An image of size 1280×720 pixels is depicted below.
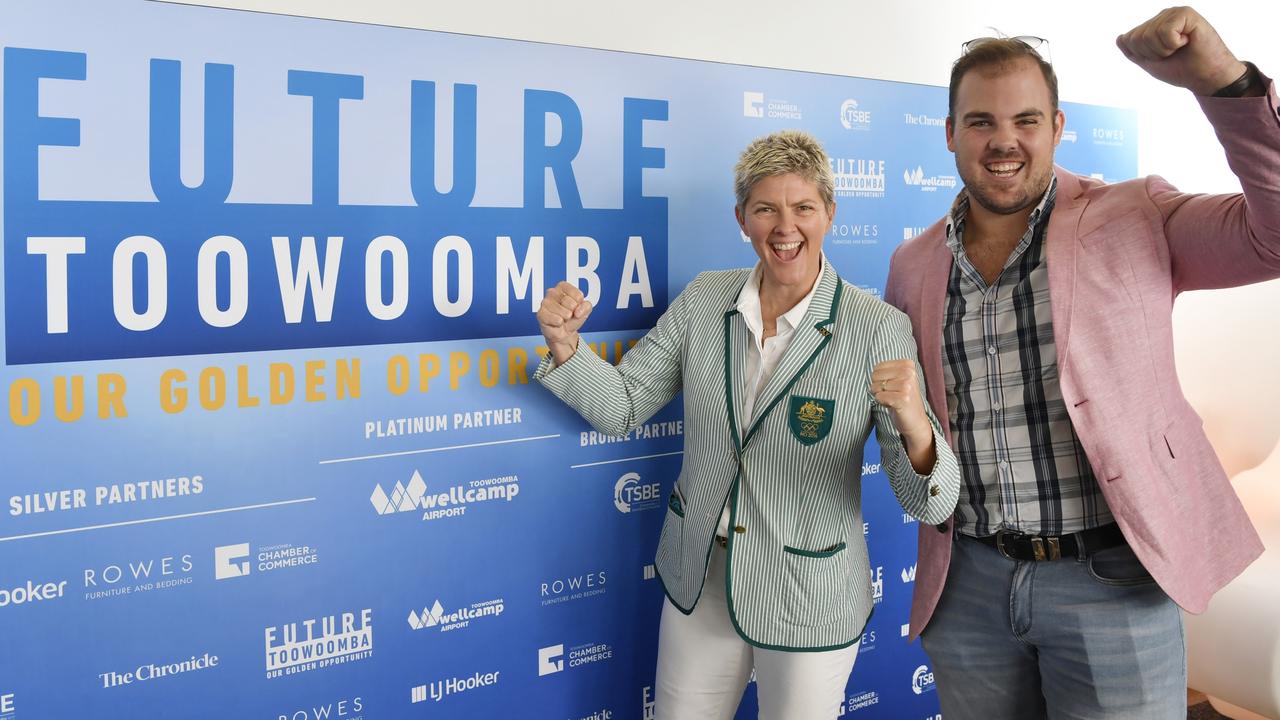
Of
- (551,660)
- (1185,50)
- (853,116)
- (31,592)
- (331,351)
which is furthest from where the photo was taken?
(853,116)

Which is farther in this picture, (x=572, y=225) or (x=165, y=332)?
(x=572, y=225)

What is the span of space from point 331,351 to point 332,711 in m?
0.73

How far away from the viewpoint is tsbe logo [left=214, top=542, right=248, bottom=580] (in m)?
1.78

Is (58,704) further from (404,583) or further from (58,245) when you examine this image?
(58,245)

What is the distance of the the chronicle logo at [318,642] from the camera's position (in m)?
1.86

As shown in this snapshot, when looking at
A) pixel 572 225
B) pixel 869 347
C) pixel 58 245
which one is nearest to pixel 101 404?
pixel 58 245

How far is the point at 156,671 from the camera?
175 centimetres

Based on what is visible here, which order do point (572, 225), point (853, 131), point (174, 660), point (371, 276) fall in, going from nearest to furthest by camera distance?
point (174, 660)
point (371, 276)
point (572, 225)
point (853, 131)

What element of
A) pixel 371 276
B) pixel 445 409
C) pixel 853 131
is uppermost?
pixel 853 131

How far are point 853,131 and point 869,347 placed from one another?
3.06ft

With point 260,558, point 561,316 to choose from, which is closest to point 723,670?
point 561,316

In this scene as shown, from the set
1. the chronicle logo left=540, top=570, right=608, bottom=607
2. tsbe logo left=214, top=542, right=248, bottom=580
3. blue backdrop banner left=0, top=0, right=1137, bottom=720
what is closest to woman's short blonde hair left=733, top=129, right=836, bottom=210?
blue backdrop banner left=0, top=0, right=1137, bottom=720

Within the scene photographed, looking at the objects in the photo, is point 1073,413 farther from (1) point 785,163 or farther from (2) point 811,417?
(1) point 785,163

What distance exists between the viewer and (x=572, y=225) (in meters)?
2.10
